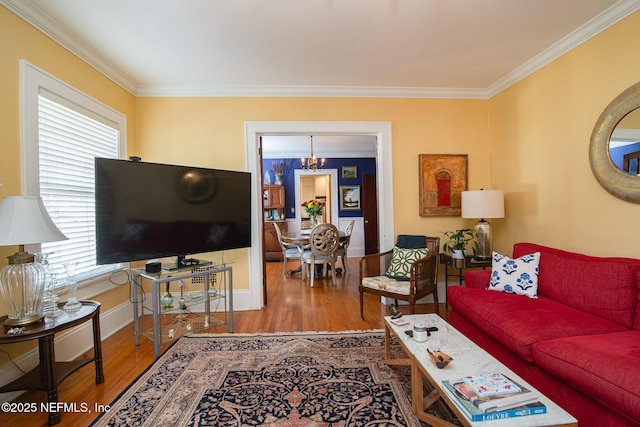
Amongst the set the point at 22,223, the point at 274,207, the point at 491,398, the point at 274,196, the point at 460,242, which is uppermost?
the point at 274,196

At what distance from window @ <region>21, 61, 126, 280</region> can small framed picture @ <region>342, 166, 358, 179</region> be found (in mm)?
5182

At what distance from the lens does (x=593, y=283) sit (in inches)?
79.3

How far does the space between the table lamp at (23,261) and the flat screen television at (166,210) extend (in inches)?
21.2

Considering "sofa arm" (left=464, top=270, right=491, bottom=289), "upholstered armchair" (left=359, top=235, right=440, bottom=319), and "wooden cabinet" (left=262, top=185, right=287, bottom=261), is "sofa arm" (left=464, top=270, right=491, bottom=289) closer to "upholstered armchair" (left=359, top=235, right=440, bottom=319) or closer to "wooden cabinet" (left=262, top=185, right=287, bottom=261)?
"upholstered armchair" (left=359, top=235, right=440, bottom=319)

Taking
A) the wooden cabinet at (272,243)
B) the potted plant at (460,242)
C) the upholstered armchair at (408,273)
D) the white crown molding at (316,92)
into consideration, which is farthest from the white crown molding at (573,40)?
the wooden cabinet at (272,243)

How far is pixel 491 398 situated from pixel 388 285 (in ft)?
5.75

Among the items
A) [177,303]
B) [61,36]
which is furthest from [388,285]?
[61,36]

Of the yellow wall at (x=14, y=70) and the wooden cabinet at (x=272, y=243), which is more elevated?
the yellow wall at (x=14, y=70)

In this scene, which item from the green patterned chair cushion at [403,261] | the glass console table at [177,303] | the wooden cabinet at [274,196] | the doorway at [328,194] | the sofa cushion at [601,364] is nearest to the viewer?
the sofa cushion at [601,364]

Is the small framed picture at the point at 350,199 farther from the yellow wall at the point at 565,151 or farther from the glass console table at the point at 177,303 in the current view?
the glass console table at the point at 177,303

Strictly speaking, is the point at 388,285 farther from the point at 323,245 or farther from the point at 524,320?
the point at 323,245

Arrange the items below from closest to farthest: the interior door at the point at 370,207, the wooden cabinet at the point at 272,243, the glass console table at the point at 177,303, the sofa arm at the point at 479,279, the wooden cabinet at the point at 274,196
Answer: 1. the glass console table at the point at 177,303
2. the sofa arm at the point at 479,279
3. the wooden cabinet at the point at 272,243
4. the interior door at the point at 370,207
5. the wooden cabinet at the point at 274,196

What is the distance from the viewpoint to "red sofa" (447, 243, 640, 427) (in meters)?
1.32

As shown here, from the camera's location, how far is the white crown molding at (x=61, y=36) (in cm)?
201
